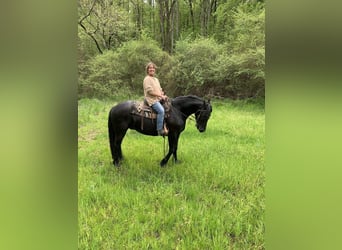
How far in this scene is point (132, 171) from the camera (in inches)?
84.6

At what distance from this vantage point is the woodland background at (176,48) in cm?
220

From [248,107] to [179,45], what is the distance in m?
0.69

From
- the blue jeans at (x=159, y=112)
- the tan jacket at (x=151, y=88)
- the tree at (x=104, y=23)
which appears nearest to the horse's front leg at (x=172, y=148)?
the blue jeans at (x=159, y=112)

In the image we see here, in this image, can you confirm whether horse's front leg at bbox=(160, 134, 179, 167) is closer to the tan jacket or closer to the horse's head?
the horse's head

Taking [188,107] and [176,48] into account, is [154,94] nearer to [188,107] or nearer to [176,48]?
[188,107]

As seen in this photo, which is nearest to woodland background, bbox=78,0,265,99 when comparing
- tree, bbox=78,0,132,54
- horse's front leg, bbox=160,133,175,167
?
tree, bbox=78,0,132,54

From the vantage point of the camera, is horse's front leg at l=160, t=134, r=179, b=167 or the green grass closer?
the green grass

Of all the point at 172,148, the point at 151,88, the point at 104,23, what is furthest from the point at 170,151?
the point at 104,23

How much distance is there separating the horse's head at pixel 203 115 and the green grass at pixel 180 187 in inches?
5.0

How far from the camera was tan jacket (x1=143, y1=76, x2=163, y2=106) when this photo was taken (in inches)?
76.3

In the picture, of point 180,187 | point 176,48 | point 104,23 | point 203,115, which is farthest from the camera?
point 104,23

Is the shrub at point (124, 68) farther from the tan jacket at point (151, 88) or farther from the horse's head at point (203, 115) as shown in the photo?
the horse's head at point (203, 115)

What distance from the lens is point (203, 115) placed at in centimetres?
215

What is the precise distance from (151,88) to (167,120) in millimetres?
319
